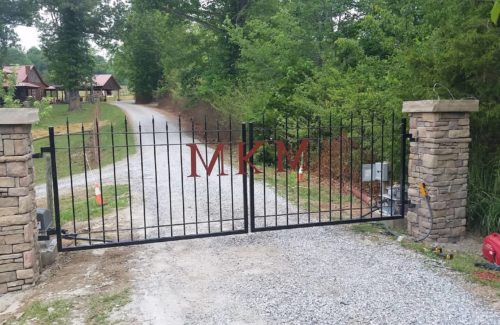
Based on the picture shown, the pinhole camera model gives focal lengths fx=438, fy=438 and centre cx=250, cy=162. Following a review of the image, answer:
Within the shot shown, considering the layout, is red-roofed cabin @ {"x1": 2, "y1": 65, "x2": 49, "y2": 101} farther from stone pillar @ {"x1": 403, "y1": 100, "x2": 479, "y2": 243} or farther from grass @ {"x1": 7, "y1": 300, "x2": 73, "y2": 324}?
stone pillar @ {"x1": 403, "y1": 100, "x2": 479, "y2": 243}

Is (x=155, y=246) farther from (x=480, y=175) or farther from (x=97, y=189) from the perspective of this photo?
(x=480, y=175)

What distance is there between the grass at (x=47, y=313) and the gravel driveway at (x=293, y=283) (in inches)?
20.0

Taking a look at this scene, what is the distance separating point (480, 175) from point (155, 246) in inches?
184

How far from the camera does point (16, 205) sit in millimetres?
4559

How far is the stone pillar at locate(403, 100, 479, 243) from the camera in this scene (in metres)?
5.66

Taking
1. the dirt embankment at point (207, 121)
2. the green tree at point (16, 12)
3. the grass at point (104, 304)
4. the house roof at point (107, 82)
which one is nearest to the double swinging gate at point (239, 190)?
the grass at point (104, 304)

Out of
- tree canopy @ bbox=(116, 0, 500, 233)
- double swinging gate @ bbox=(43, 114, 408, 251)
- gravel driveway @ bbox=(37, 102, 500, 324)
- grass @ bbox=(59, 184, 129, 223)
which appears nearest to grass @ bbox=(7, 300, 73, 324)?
gravel driveway @ bbox=(37, 102, 500, 324)

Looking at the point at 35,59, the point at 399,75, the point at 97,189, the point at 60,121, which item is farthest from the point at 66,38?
the point at 35,59

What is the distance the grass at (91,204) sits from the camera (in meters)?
7.75

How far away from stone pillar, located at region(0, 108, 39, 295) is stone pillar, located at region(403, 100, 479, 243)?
4722 millimetres

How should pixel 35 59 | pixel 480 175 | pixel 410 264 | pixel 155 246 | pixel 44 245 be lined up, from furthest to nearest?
1. pixel 35 59
2. pixel 480 175
3. pixel 155 246
4. pixel 44 245
5. pixel 410 264

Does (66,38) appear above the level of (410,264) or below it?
above

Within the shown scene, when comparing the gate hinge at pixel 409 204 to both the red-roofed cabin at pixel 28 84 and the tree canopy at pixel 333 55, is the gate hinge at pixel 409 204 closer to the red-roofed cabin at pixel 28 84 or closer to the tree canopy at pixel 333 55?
the tree canopy at pixel 333 55

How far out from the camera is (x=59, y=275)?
16.1 ft
